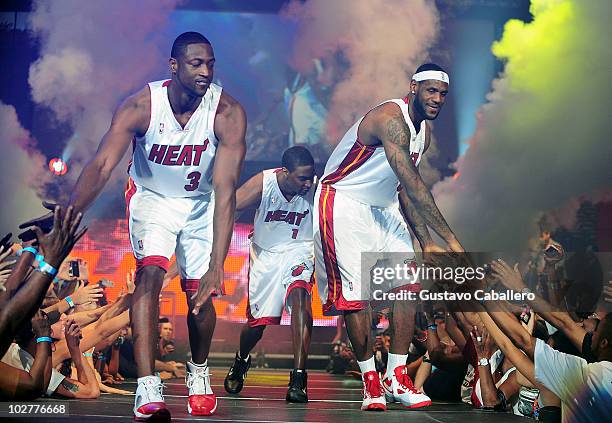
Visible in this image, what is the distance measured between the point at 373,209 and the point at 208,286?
50.2 inches

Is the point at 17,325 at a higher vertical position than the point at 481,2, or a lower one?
lower

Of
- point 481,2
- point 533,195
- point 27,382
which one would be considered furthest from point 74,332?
point 481,2

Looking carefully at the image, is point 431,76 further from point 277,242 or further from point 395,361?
point 395,361

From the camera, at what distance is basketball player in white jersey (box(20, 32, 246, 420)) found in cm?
514

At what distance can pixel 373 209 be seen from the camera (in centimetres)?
563

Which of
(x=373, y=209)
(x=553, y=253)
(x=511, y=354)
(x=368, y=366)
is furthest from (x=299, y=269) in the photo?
(x=553, y=253)

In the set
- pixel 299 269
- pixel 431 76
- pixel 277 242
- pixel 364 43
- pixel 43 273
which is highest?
pixel 364 43

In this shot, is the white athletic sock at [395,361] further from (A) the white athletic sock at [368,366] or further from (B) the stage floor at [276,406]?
(B) the stage floor at [276,406]

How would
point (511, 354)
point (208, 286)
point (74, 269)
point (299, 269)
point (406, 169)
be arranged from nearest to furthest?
point (511, 354) → point (208, 286) → point (406, 169) → point (299, 269) → point (74, 269)

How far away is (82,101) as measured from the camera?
6250 mm

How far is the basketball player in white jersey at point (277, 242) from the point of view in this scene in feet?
19.8

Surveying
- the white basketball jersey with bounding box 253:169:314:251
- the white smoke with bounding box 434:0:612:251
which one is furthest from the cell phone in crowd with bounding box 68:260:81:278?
the white smoke with bounding box 434:0:612:251

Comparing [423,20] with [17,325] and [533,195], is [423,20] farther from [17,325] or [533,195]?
[17,325]

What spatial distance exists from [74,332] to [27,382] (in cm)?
73
